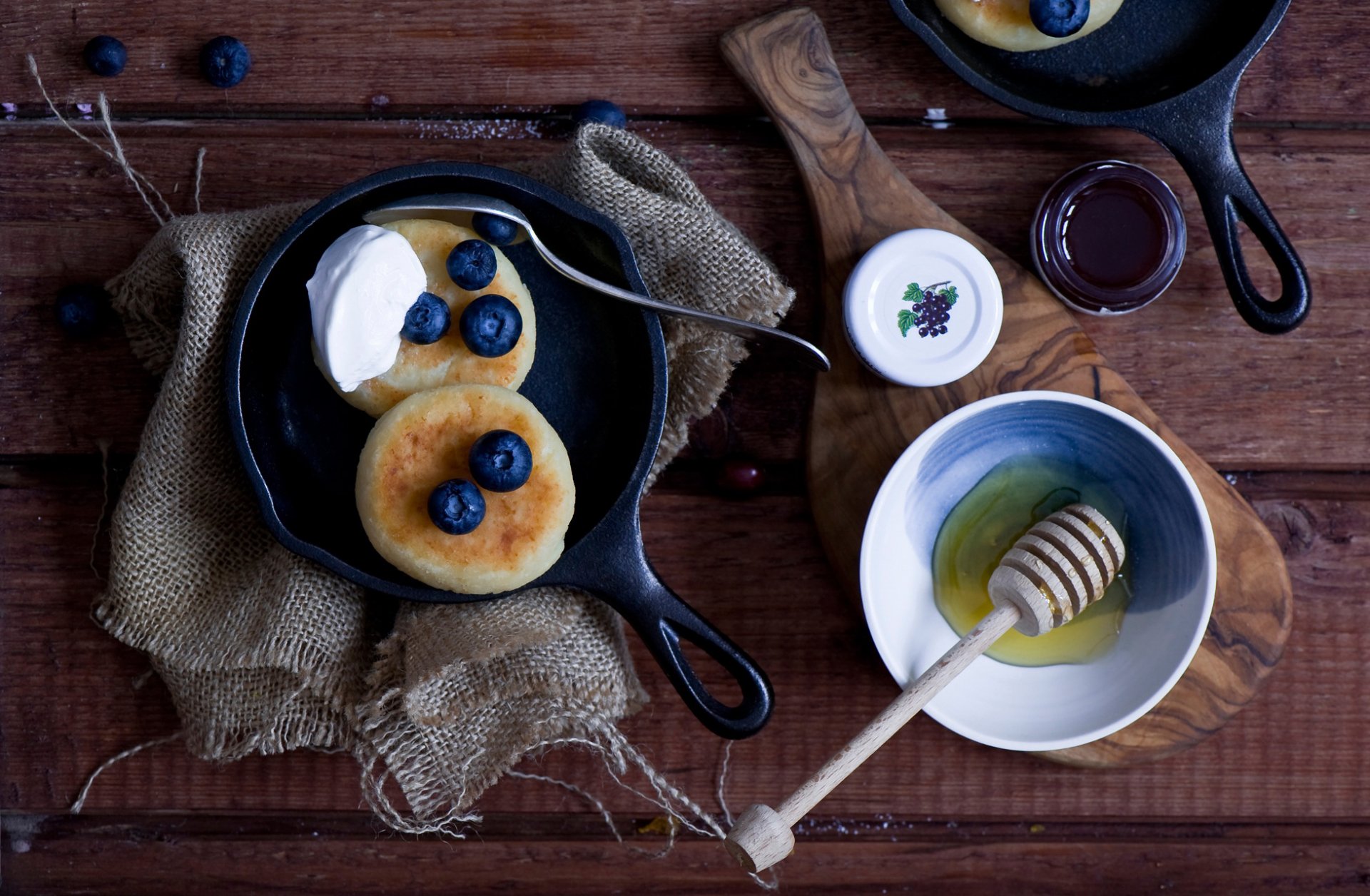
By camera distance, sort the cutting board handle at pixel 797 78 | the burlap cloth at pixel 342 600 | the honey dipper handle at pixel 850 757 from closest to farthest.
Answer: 1. the honey dipper handle at pixel 850 757
2. the burlap cloth at pixel 342 600
3. the cutting board handle at pixel 797 78

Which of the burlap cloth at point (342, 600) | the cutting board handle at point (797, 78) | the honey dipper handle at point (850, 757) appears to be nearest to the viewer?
the honey dipper handle at point (850, 757)

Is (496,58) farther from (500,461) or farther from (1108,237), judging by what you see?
(1108,237)

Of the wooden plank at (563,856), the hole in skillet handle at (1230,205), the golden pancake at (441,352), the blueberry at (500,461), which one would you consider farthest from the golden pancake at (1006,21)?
the wooden plank at (563,856)

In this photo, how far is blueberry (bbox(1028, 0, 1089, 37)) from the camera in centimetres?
111

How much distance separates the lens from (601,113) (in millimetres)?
1182

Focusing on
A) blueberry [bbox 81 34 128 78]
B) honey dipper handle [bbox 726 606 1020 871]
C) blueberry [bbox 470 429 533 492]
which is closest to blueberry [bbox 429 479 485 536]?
blueberry [bbox 470 429 533 492]

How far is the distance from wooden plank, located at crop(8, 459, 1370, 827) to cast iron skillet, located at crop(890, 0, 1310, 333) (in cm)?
26

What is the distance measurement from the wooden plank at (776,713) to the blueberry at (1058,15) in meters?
0.56

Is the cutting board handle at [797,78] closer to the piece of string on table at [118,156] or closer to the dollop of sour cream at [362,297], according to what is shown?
the dollop of sour cream at [362,297]

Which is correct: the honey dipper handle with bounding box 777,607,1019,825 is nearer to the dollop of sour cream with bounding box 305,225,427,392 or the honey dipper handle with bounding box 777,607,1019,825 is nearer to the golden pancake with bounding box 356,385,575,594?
the golden pancake with bounding box 356,385,575,594

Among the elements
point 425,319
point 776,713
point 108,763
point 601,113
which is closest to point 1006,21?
point 601,113

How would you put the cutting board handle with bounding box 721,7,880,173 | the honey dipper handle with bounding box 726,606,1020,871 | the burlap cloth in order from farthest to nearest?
the cutting board handle with bounding box 721,7,880,173 → the burlap cloth → the honey dipper handle with bounding box 726,606,1020,871

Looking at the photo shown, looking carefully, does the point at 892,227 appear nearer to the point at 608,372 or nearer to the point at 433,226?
the point at 608,372

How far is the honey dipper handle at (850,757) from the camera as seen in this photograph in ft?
3.20
